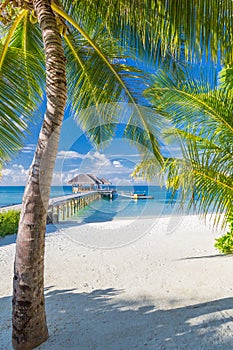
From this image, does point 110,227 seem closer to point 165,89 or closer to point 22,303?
point 165,89

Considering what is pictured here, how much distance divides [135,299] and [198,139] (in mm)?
2621

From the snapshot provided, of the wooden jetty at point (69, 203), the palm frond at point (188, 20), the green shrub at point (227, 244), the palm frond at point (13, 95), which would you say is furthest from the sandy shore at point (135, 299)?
the wooden jetty at point (69, 203)

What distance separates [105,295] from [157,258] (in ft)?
7.88

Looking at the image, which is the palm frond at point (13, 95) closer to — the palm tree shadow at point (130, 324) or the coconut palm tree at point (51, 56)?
the coconut palm tree at point (51, 56)

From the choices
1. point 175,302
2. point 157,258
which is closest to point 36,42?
point 175,302

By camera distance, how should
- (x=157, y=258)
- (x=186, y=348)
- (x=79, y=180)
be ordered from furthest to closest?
(x=79, y=180) < (x=157, y=258) < (x=186, y=348)

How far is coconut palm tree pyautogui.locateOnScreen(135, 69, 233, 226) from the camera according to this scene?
3.88m

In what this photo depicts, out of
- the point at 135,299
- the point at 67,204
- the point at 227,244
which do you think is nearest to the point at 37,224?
the point at 135,299

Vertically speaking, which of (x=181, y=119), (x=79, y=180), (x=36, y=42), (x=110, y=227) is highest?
(x=36, y=42)

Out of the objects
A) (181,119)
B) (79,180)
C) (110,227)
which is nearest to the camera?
(181,119)

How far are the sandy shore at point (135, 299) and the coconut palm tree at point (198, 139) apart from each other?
1241mm

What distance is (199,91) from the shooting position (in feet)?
14.1

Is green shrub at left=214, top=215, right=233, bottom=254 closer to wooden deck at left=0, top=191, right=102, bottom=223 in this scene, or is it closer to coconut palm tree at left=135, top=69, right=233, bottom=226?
coconut palm tree at left=135, top=69, right=233, bottom=226

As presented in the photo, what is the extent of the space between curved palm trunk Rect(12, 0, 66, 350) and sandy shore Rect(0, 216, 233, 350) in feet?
0.90
